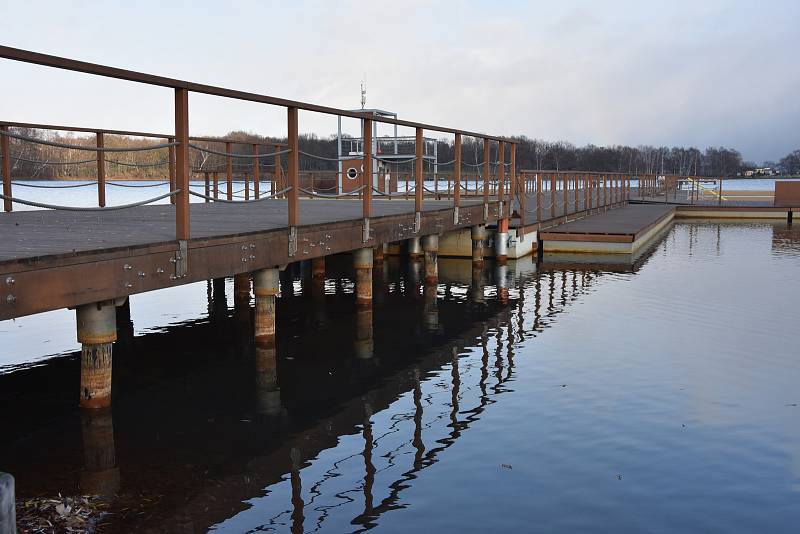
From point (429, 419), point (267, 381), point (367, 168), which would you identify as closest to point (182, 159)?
point (267, 381)

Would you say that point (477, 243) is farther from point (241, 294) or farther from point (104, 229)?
point (104, 229)

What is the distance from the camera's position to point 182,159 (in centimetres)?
778

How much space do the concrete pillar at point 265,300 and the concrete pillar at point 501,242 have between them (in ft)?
36.3

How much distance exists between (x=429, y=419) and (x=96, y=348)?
133 inches

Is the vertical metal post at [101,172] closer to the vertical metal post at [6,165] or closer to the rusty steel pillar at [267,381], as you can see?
the vertical metal post at [6,165]

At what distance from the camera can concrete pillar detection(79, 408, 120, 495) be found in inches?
246

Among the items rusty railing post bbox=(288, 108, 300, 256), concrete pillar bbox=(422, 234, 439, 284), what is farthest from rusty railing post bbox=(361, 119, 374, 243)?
concrete pillar bbox=(422, 234, 439, 284)

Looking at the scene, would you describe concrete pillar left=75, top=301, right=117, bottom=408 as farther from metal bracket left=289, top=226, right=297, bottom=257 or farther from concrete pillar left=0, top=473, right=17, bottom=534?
concrete pillar left=0, top=473, right=17, bottom=534

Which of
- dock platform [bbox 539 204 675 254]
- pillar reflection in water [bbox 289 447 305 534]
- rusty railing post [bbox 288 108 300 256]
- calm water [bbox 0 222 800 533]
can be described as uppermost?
rusty railing post [bbox 288 108 300 256]

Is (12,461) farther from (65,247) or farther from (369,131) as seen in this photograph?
(369,131)

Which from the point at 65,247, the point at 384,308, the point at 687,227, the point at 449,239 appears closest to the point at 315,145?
the point at 687,227

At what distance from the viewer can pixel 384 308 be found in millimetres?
14859

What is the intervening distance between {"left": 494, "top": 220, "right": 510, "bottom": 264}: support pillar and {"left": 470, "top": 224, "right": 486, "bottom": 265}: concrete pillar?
3.38ft

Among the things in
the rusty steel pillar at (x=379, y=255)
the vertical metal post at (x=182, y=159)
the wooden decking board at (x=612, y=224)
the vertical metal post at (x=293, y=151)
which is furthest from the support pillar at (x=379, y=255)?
the vertical metal post at (x=182, y=159)
